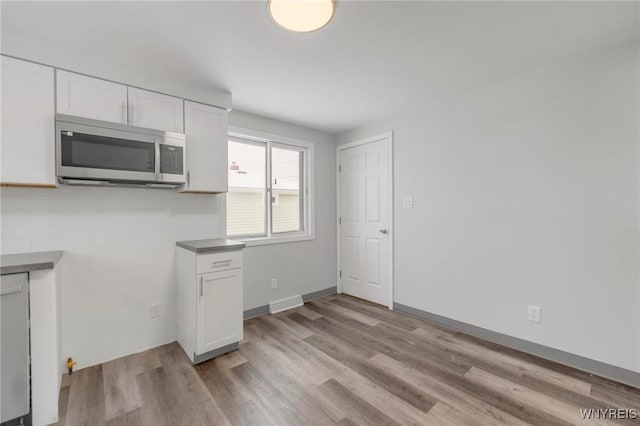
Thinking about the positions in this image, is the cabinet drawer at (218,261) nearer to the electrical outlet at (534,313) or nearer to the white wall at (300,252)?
the white wall at (300,252)

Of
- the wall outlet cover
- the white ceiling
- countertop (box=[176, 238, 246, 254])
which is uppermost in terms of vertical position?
the white ceiling

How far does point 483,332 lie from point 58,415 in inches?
129

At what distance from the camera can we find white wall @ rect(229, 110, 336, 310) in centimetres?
322

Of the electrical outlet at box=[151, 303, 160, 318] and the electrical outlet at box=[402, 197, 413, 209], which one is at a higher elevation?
the electrical outlet at box=[402, 197, 413, 209]

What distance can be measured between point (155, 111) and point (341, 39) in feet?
5.32

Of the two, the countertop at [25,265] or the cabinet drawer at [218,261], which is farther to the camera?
the cabinet drawer at [218,261]

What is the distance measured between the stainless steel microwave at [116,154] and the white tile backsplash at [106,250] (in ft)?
0.71

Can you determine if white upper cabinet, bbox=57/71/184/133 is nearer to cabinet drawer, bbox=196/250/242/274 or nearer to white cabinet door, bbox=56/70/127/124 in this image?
white cabinet door, bbox=56/70/127/124

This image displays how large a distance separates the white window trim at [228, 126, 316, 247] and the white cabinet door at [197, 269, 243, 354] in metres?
0.82

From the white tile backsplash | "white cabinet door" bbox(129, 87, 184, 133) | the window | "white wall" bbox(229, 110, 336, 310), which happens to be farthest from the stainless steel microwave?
"white wall" bbox(229, 110, 336, 310)

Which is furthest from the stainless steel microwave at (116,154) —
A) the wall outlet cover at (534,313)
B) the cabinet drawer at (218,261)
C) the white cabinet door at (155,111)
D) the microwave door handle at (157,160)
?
the wall outlet cover at (534,313)

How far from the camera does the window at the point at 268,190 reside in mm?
3201

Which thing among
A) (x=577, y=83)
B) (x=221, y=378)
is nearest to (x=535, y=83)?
(x=577, y=83)

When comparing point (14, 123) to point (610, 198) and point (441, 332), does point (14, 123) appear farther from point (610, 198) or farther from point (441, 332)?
point (610, 198)
